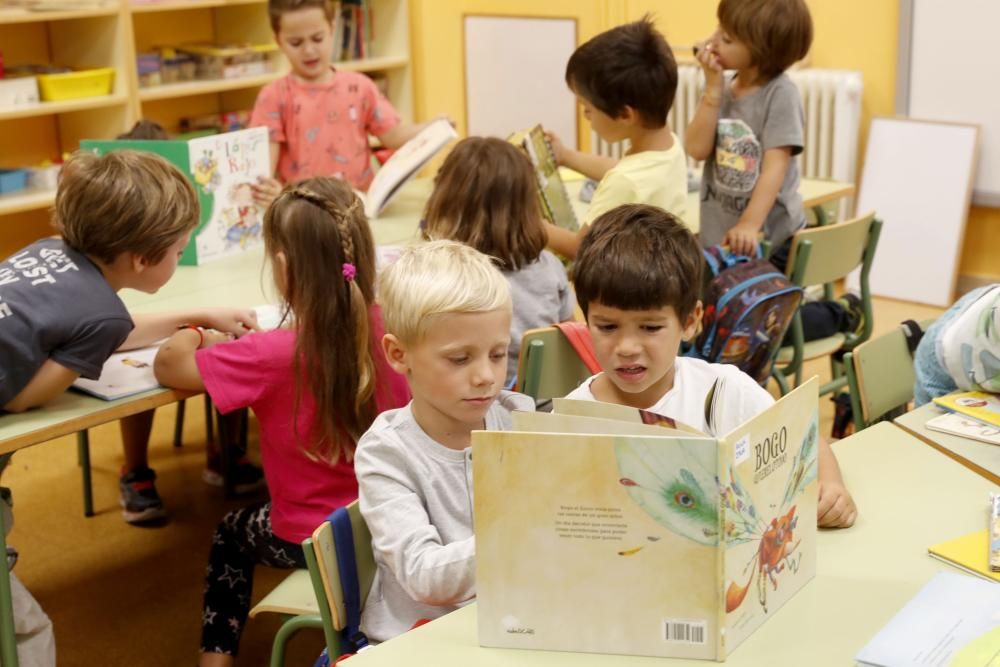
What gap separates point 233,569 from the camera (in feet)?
7.52

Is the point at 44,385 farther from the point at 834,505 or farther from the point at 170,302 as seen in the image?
the point at 834,505

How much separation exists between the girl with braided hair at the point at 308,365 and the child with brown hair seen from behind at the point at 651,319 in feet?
1.53

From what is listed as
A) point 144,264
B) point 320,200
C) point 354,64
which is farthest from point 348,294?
point 354,64

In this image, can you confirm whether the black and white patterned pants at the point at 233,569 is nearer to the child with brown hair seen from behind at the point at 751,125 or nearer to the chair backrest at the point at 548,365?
the chair backrest at the point at 548,365

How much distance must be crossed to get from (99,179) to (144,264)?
0.17 meters

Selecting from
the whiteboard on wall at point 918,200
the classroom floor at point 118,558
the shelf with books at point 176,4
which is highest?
the shelf with books at point 176,4

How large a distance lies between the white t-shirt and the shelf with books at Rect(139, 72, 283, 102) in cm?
341

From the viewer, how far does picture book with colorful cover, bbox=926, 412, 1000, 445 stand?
1.85 metres

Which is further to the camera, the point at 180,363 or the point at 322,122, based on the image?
the point at 322,122

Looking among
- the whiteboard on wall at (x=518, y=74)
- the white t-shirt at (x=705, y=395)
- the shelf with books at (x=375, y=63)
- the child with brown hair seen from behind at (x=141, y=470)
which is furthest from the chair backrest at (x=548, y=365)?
the shelf with books at (x=375, y=63)

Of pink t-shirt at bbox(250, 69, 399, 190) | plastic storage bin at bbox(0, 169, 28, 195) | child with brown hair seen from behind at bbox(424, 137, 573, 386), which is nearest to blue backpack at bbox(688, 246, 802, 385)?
child with brown hair seen from behind at bbox(424, 137, 573, 386)

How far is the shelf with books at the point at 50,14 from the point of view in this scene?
13.9ft

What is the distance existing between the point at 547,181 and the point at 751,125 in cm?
54

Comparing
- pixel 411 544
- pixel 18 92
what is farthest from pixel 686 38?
pixel 411 544
